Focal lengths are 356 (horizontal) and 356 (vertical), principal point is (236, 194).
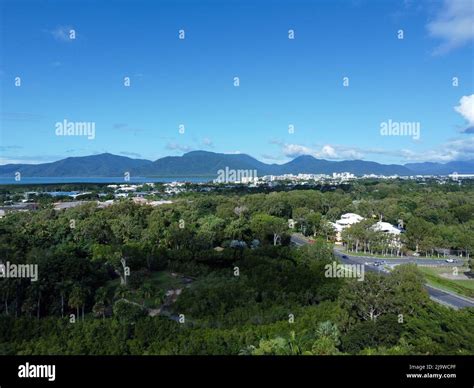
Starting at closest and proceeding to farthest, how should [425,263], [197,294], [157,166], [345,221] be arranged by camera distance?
[197,294], [425,263], [345,221], [157,166]

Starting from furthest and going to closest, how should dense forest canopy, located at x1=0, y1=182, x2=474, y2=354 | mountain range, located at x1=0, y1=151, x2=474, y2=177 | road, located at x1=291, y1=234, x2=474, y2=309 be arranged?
mountain range, located at x1=0, y1=151, x2=474, y2=177, road, located at x1=291, y1=234, x2=474, y2=309, dense forest canopy, located at x1=0, y1=182, x2=474, y2=354

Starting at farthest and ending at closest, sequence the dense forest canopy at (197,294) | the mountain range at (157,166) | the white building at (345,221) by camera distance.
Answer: the white building at (345,221), the mountain range at (157,166), the dense forest canopy at (197,294)

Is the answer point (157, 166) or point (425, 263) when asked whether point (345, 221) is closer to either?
point (425, 263)

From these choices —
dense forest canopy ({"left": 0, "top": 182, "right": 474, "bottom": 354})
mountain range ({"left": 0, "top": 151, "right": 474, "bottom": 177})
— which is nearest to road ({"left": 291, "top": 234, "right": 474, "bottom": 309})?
dense forest canopy ({"left": 0, "top": 182, "right": 474, "bottom": 354})

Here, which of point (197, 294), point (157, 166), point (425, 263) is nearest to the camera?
point (197, 294)

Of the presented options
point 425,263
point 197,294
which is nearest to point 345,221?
point 425,263

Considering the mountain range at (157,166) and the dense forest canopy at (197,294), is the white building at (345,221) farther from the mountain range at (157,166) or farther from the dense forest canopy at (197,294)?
the mountain range at (157,166)

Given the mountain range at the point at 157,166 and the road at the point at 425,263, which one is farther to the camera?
the mountain range at the point at 157,166

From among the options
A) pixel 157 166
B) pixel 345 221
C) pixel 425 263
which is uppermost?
pixel 157 166

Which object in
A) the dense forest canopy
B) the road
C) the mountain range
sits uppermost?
the mountain range

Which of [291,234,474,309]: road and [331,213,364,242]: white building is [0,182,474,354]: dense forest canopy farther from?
[331,213,364,242]: white building

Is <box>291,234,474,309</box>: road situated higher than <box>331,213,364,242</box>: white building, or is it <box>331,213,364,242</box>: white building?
<box>331,213,364,242</box>: white building

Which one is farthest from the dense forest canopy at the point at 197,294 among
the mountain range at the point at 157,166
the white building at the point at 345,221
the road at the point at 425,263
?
the white building at the point at 345,221

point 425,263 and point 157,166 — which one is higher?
point 157,166
